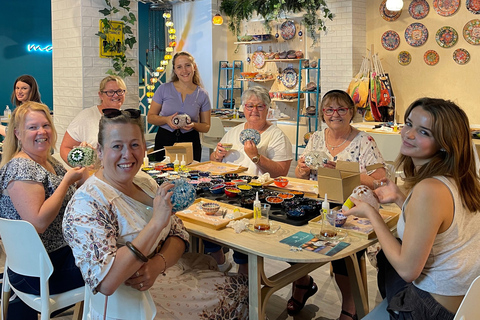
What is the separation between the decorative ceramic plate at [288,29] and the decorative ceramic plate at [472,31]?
317cm

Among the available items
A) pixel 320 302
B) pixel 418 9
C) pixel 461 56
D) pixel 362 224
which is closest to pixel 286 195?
pixel 362 224

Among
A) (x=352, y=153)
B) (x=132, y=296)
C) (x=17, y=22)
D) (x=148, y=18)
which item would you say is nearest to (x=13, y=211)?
(x=132, y=296)

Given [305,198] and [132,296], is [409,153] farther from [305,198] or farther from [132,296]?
[132,296]

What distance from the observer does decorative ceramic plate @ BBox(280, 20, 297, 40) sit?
8.82 metres

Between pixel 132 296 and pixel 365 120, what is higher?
pixel 365 120

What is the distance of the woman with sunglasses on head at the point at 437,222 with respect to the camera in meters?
1.67

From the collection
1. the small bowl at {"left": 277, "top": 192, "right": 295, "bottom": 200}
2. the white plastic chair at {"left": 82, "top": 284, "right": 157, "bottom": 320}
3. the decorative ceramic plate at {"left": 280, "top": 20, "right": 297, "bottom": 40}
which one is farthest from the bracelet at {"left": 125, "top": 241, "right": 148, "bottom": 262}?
the decorative ceramic plate at {"left": 280, "top": 20, "right": 297, "bottom": 40}

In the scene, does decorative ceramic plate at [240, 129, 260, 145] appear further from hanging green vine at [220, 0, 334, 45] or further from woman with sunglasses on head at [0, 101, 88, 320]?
hanging green vine at [220, 0, 334, 45]

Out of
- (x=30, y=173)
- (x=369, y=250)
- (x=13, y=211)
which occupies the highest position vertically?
(x=30, y=173)

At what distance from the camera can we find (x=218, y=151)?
147 inches

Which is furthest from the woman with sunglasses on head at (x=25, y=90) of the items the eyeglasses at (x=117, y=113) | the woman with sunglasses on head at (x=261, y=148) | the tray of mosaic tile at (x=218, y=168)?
the eyeglasses at (x=117, y=113)

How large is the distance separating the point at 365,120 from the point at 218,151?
155 inches

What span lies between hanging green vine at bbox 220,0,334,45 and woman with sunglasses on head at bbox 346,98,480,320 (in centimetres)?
567

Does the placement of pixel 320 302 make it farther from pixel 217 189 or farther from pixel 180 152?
pixel 180 152
